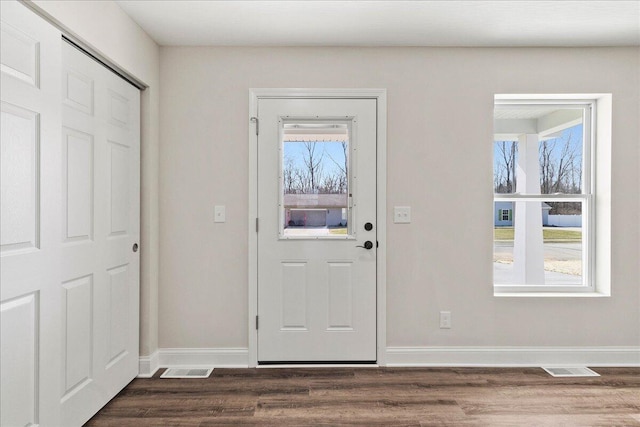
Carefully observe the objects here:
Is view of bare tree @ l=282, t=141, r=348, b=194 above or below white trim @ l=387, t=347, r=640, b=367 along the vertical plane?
above

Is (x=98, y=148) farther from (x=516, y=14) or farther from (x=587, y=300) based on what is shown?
(x=587, y=300)

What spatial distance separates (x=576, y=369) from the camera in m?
Answer: 3.06

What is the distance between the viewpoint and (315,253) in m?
3.12

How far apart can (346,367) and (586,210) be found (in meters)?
2.25

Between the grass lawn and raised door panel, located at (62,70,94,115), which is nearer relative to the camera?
raised door panel, located at (62,70,94,115)

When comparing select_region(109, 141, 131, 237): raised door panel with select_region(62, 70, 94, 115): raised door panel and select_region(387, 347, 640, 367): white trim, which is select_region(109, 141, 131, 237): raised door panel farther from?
select_region(387, 347, 640, 367): white trim

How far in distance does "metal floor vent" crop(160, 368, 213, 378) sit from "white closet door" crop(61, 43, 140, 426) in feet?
0.73

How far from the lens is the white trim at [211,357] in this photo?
3.10 metres

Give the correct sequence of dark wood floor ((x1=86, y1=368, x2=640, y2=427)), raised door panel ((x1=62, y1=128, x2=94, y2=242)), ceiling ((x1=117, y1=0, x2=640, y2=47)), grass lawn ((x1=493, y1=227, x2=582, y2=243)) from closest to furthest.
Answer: raised door panel ((x1=62, y1=128, x2=94, y2=242))
dark wood floor ((x1=86, y1=368, x2=640, y2=427))
ceiling ((x1=117, y1=0, x2=640, y2=47))
grass lawn ((x1=493, y1=227, x2=582, y2=243))

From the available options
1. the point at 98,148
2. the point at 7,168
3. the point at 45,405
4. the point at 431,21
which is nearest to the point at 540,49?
the point at 431,21

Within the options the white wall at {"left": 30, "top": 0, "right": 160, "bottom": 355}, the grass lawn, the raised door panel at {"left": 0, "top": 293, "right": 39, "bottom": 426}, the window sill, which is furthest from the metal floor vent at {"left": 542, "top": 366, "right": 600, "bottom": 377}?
the raised door panel at {"left": 0, "top": 293, "right": 39, "bottom": 426}

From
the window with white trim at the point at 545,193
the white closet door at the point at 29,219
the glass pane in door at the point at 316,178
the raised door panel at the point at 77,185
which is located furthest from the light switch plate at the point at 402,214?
the white closet door at the point at 29,219

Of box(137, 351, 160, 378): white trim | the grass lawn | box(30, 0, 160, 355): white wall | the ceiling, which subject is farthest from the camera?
the grass lawn

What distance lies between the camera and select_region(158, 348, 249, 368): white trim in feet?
10.2
